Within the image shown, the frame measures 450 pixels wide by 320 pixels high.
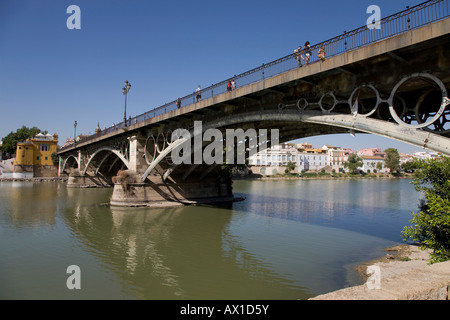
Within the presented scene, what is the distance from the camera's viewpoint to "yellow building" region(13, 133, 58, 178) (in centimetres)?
6512

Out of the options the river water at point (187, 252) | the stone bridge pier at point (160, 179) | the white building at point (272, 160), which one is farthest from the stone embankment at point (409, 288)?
the white building at point (272, 160)

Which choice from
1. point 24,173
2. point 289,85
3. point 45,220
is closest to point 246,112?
point 289,85

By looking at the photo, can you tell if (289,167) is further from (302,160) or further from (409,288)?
(409,288)

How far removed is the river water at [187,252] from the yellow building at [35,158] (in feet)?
171

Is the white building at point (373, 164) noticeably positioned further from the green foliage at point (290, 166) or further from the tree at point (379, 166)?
the green foliage at point (290, 166)

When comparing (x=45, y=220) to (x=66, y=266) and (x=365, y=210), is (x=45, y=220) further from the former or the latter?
(x=365, y=210)

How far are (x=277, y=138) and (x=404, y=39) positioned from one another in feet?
41.5

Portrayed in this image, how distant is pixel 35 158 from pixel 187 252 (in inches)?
2758

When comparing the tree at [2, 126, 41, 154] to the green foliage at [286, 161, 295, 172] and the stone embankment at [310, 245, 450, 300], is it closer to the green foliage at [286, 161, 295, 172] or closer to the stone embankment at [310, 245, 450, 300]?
the green foliage at [286, 161, 295, 172]

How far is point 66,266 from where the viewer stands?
981 cm

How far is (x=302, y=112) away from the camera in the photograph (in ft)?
38.1

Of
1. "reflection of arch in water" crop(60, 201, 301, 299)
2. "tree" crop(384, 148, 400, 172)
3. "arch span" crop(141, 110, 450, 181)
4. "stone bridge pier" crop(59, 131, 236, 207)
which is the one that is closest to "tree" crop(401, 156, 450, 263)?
"arch span" crop(141, 110, 450, 181)

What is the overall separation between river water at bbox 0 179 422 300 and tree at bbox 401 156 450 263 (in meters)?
2.17

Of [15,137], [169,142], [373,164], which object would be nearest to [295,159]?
[373,164]
